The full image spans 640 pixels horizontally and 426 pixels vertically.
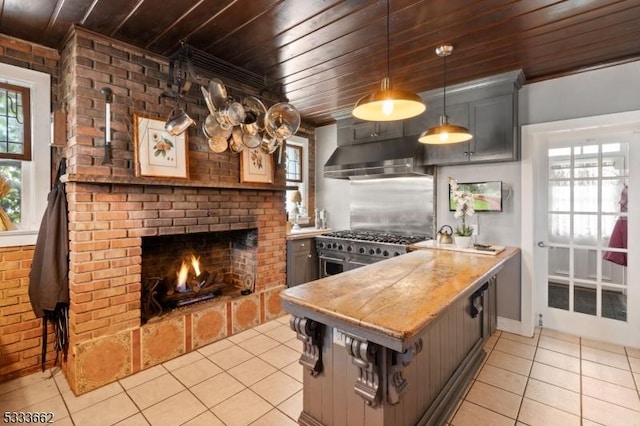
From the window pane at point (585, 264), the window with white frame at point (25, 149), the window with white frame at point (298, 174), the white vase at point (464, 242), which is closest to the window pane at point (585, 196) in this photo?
the window pane at point (585, 264)

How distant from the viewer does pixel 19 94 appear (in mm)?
2439

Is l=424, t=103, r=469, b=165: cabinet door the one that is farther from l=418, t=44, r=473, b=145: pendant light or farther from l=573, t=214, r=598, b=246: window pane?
l=573, t=214, r=598, b=246: window pane

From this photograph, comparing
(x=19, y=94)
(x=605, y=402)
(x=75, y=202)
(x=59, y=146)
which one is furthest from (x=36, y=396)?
(x=605, y=402)

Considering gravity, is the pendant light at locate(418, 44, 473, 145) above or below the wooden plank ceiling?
below

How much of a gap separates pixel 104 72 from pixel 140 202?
1.02 meters

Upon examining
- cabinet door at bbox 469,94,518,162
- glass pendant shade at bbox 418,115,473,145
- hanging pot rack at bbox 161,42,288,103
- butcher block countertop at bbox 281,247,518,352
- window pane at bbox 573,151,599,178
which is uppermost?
hanging pot rack at bbox 161,42,288,103

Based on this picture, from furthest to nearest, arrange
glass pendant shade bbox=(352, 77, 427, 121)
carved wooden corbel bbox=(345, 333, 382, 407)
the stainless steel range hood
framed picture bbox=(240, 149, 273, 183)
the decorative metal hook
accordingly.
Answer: the stainless steel range hood, framed picture bbox=(240, 149, 273, 183), the decorative metal hook, glass pendant shade bbox=(352, 77, 427, 121), carved wooden corbel bbox=(345, 333, 382, 407)

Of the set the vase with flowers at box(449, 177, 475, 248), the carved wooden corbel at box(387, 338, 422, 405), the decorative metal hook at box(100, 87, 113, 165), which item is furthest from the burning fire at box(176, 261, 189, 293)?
the vase with flowers at box(449, 177, 475, 248)

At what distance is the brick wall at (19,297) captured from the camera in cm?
234

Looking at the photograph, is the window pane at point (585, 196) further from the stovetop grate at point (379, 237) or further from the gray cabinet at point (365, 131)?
the gray cabinet at point (365, 131)

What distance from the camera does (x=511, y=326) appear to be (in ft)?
10.8

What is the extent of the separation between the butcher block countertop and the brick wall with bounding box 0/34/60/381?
226 cm

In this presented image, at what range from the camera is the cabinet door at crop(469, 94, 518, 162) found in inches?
120

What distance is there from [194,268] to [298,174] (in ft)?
7.73
